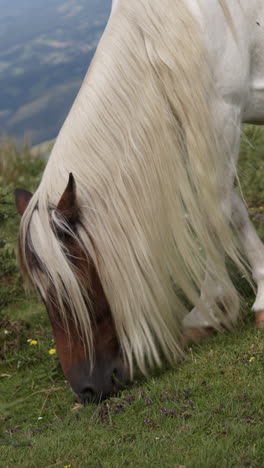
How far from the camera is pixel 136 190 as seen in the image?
123 inches

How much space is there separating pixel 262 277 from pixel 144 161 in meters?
1.20

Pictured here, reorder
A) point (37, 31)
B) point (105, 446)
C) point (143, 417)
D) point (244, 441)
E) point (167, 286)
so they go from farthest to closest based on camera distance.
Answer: point (37, 31) → point (167, 286) → point (143, 417) → point (105, 446) → point (244, 441)

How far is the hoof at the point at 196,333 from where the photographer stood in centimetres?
366

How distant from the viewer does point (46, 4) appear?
20.9ft

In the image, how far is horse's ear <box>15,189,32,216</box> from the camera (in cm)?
331

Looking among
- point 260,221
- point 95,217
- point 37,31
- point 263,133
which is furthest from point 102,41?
point 263,133

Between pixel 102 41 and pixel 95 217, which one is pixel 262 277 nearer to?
pixel 95 217

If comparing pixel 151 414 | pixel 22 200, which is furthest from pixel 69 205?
pixel 151 414

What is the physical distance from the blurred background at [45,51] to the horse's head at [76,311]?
2.48 m

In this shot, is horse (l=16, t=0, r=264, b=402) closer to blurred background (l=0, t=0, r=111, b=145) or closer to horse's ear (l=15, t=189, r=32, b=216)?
horse's ear (l=15, t=189, r=32, b=216)

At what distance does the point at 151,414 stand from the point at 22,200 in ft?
4.15

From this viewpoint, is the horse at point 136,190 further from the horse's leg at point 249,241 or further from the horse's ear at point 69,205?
the horse's leg at point 249,241

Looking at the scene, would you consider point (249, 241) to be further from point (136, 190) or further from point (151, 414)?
point (151, 414)

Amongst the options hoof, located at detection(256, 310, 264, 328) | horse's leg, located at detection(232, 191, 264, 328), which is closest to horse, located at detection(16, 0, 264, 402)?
hoof, located at detection(256, 310, 264, 328)
